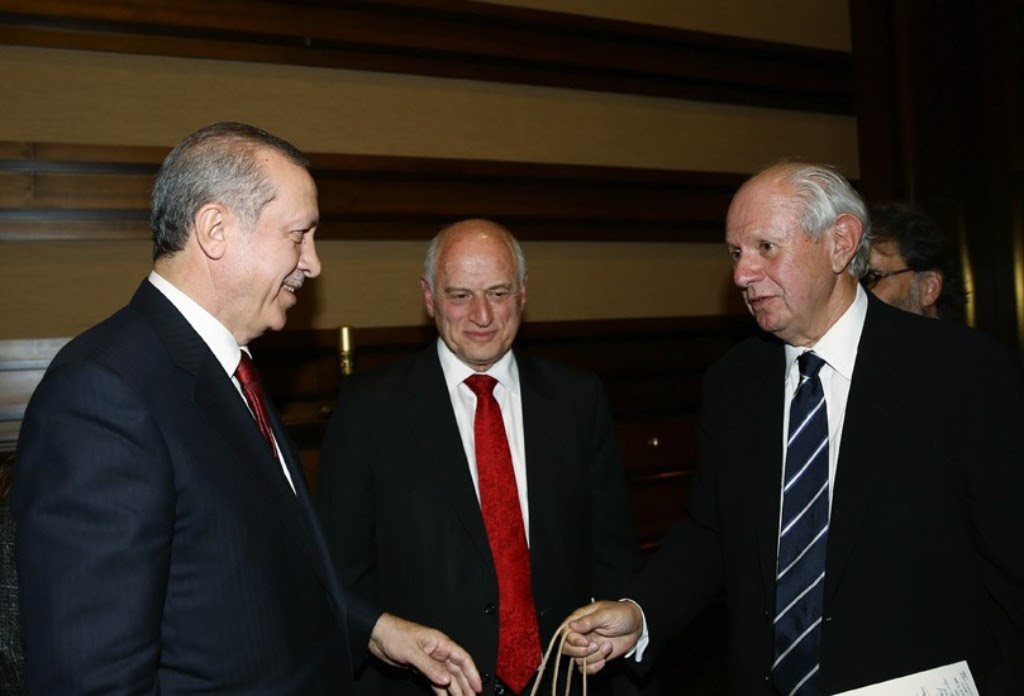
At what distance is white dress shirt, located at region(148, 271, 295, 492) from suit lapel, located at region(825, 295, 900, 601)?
1.24m

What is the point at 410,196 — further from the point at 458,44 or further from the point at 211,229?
the point at 211,229

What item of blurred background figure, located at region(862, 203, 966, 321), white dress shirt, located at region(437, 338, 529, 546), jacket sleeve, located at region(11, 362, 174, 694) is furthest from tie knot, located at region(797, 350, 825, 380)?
jacket sleeve, located at region(11, 362, 174, 694)

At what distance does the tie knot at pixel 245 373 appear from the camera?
1661 mm

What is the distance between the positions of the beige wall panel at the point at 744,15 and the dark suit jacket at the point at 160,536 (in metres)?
3.51

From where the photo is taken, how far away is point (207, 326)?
1.59 meters

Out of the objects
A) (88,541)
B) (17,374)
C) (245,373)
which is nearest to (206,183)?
(245,373)

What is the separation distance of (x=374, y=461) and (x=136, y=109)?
219 centimetres

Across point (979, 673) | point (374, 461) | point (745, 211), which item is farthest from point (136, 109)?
point (979, 673)

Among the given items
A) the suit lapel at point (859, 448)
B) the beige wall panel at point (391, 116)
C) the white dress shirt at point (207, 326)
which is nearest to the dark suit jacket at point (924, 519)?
A: the suit lapel at point (859, 448)

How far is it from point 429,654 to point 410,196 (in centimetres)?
263

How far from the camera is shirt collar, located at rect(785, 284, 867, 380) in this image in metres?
2.02

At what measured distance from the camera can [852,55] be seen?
5414mm

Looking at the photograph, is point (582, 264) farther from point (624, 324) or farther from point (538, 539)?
point (538, 539)

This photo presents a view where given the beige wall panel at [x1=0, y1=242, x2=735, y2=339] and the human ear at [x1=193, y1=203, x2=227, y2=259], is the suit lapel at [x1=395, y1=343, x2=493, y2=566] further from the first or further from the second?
the beige wall panel at [x1=0, y1=242, x2=735, y2=339]
